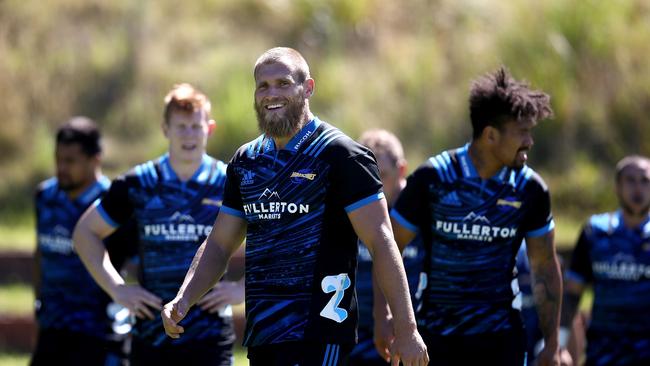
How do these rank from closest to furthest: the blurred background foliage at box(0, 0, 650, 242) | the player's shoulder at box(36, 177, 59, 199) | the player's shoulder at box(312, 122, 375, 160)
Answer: the player's shoulder at box(312, 122, 375, 160) < the player's shoulder at box(36, 177, 59, 199) < the blurred background foliage at box(0, 0, 650, 242)

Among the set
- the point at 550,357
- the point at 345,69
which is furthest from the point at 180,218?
the point at 345,69

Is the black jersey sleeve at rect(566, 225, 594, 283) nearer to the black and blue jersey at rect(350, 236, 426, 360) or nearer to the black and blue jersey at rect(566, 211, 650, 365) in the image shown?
the black and blue jersey at rect(566, 211, 650, 365)

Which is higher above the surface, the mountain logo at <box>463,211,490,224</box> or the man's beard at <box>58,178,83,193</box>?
the man's beard at <box>58,178,83,193</box>

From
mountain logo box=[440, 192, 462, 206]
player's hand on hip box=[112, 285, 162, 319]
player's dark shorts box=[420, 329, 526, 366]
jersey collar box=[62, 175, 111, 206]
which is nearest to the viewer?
player's dark shorts box=[420, 329, 526, 366]

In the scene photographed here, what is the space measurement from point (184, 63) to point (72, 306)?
32.5 ft

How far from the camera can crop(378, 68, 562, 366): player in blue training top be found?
6.32m

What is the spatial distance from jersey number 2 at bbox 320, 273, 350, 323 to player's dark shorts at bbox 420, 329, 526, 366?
1.26m

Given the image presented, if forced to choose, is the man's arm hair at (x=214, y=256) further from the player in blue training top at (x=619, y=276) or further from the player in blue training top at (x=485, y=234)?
the player in blue training top at (x=619, y=276)

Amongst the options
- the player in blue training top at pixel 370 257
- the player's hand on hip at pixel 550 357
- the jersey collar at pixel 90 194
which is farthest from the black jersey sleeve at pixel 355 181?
the jersey collar at pixel 90 194

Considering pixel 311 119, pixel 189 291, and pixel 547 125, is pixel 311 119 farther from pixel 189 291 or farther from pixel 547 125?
pixel 547 125

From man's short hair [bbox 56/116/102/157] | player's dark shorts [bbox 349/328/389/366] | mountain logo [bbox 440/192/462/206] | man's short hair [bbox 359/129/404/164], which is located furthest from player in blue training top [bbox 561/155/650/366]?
man's short hair [bbox 56/116/102/157]

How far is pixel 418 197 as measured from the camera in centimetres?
643

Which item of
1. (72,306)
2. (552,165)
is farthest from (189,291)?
(552,165)

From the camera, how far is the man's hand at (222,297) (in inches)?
263
